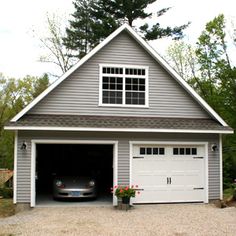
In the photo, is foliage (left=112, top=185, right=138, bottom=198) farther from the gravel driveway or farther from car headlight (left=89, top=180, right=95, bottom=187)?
car headlight (left=89, top=180, right=95, bottom=187)

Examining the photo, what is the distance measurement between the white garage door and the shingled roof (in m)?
0.88

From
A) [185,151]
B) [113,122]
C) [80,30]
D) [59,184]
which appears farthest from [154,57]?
[80,30]

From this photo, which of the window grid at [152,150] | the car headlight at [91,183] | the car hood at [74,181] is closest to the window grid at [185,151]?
the window grid at [152,150]

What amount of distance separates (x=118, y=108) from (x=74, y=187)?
3.32 m

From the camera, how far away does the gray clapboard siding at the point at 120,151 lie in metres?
12.7

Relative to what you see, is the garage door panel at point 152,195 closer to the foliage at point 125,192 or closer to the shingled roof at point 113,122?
the foliage at point 125,192

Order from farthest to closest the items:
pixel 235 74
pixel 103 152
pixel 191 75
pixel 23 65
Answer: pixel 23 65 → pixel 191 75 → pixel 235 74 → pixel 103 152

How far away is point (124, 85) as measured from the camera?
14.2m

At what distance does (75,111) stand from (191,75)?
61.6ft

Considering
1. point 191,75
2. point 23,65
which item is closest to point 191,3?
point 191,75

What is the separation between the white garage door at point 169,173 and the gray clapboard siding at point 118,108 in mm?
1400

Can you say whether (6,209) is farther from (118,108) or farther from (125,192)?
(118,108)

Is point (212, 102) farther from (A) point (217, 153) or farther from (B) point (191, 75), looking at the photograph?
(A) point (217, 153)

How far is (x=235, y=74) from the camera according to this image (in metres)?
22.2
